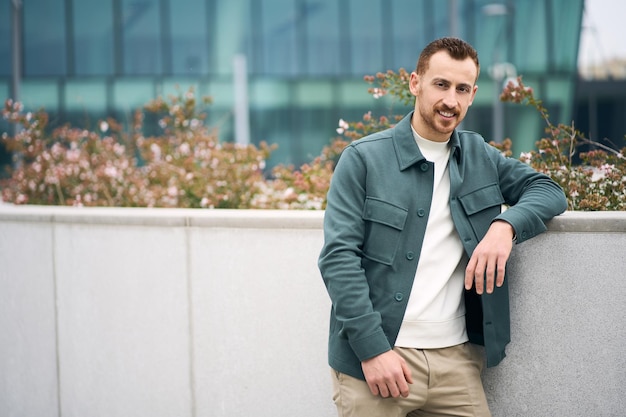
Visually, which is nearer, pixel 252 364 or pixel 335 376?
pixel 335 376

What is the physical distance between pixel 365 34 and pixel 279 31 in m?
2.85

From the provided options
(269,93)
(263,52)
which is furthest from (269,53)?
(269,93)

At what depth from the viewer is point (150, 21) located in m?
25.5

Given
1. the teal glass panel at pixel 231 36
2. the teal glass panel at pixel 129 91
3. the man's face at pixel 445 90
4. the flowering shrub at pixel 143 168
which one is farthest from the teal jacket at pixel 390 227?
the teal glass panel at pixel 129 91

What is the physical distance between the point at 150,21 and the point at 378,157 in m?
24.0

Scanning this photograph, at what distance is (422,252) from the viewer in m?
2.94

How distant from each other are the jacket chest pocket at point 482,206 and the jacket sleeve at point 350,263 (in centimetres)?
43

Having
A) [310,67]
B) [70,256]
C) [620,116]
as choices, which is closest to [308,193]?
[70,256]

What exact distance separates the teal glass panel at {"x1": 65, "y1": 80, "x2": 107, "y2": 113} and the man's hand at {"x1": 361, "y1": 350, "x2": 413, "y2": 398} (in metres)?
24.8

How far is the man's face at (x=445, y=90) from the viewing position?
2.88m

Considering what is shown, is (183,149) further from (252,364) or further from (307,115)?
(307,115)

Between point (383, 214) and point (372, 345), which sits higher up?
point (383, 214)

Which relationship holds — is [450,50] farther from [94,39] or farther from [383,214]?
[94,39]

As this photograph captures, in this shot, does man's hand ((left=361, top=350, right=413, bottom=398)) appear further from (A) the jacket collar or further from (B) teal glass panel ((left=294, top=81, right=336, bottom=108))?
(B) teal glass panel ((left=294, top=81, right=336, bottom=108))
